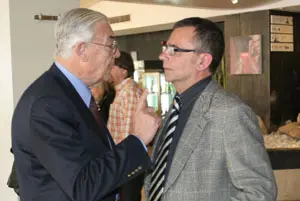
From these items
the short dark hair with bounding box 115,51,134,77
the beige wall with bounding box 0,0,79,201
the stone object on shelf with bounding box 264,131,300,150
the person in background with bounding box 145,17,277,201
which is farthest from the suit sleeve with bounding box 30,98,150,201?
the stone object on shelf with bounding box 264,131,300,150

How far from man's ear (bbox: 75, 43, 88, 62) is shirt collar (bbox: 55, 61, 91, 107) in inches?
2.7

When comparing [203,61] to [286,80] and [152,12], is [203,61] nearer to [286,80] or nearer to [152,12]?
[286,80]

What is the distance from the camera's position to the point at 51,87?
1.42 meters

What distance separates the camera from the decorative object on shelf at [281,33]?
6.92 metres

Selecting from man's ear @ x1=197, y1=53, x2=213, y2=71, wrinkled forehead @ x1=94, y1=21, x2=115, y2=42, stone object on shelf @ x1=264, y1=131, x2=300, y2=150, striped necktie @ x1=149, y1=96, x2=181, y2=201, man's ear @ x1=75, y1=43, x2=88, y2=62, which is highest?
wrinkled forehead @ x1=94, y1=21, x2=115, y2=42

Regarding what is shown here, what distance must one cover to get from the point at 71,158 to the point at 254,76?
20.3 ft

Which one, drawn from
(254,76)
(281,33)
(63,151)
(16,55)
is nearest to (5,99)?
(16,55)

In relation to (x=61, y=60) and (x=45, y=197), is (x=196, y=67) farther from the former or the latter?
(x=45, y=197)

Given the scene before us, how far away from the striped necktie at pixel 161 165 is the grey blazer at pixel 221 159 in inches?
3.1

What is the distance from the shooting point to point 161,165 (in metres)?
1.86

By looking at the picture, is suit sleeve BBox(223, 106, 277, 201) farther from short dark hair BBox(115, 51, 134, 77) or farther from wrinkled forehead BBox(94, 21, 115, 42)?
short dark hair BBox(115, 51, 134, 77)

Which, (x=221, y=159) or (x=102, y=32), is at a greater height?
(x=102, y=32)

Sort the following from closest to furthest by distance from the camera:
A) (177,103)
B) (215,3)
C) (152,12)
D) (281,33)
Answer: (177,103) → (215,3) → (281,33) → (152,12)

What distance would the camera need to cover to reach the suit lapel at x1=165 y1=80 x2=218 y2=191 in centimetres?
173
